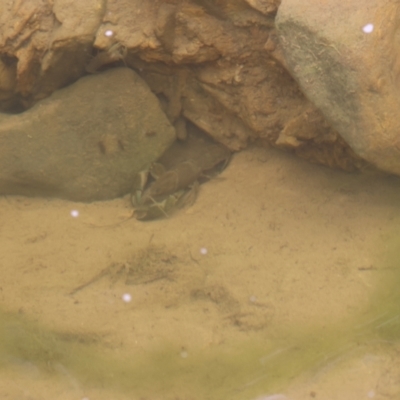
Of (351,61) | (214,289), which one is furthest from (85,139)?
(351,61)

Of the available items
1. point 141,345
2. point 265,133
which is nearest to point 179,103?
point 265,133

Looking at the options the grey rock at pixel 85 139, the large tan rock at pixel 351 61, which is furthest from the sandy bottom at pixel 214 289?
the large tan rock at pixel 351 61

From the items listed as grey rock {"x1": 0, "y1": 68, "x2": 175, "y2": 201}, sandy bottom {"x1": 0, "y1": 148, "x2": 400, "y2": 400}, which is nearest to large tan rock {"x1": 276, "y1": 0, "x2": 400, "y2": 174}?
sandy bottom {"x1": 0, "y1": 148, "x2": 400, "y2": 400}

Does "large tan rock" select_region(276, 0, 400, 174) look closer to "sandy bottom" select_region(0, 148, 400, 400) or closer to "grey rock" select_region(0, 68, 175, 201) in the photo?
"sandy bottom" select_region(0, 148, 400, 400)

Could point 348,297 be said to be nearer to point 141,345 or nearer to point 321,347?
point 321,347

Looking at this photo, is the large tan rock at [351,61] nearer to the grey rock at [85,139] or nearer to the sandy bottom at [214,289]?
the sandy bottom at [214,289]
